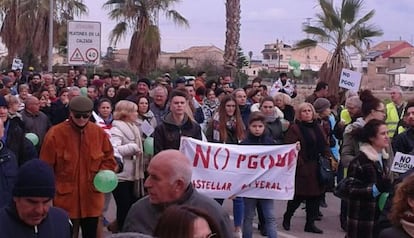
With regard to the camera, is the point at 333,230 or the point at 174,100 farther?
the point at 333,230

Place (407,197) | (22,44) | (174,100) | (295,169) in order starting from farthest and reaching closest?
1. (22,44)
2. (295,169)
3. (174,100)
4. (407,197)

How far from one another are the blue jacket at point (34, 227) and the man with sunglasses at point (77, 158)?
7.79 feet

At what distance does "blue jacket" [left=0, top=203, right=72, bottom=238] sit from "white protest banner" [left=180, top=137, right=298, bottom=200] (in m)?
4.03

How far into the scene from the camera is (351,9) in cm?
2102

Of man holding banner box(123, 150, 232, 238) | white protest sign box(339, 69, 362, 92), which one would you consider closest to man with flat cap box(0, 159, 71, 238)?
man holding banner box(123, 150, 232, 238)

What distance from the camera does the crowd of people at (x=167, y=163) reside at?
12.8ft

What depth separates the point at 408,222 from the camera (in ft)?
13.3

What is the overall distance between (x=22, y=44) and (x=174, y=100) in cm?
3037

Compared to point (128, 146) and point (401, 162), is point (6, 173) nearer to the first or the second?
point (128, 146)

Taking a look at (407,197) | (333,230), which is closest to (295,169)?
(333,230)

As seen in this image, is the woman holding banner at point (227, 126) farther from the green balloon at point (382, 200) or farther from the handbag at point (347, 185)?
the green balloon at point (382, 200)

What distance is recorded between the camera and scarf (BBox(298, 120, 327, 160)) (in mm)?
8945

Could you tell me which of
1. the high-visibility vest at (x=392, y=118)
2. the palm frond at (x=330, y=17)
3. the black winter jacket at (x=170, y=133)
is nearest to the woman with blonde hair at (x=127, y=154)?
the black winter jacket at (x=170, y=133)

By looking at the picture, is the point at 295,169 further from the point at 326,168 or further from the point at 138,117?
the point at 138,117
